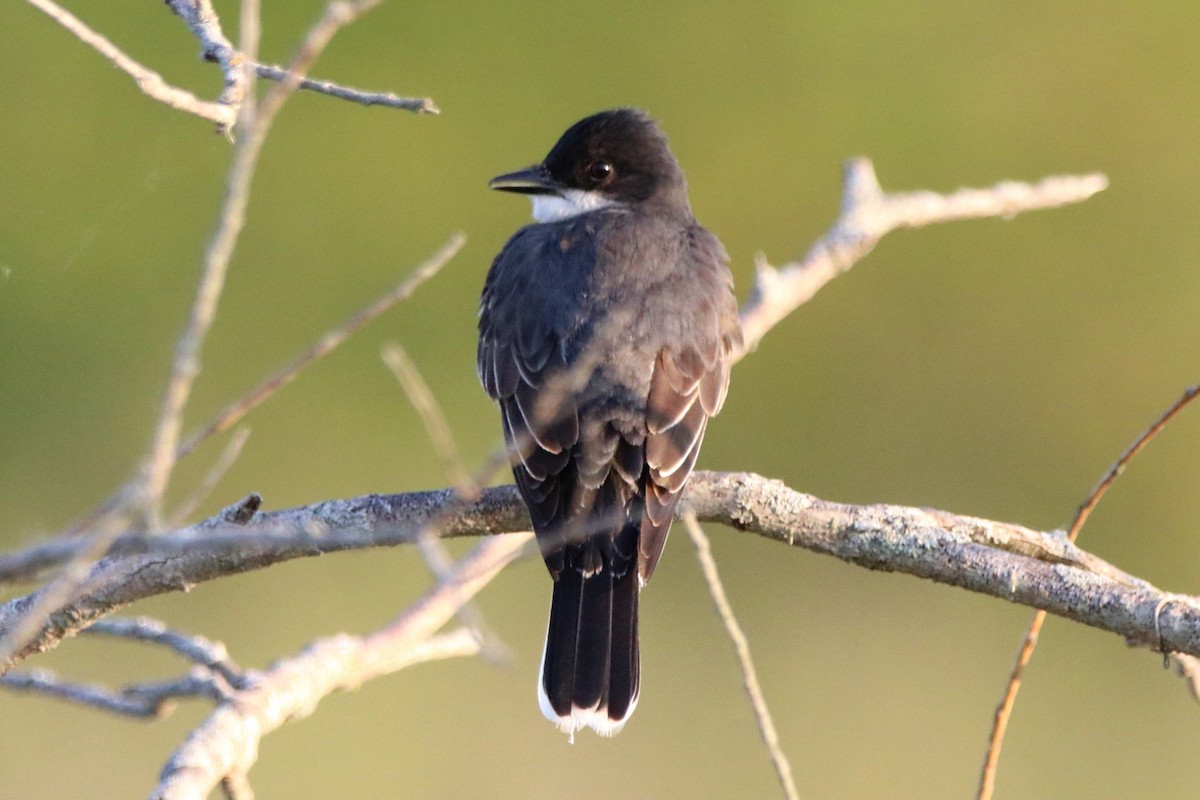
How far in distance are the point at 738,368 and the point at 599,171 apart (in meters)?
3.70

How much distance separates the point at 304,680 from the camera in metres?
3.23

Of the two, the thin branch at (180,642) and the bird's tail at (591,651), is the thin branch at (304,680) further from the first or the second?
the bird's tail at (591,651)

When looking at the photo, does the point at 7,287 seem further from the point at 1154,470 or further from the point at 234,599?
the point at 1154,470

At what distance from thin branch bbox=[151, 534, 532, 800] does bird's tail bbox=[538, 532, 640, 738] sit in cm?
23

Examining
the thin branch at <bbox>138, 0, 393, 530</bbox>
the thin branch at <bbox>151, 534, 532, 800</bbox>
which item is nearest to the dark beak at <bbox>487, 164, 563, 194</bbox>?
the thin branch at <bbox>151, 534, 532, 800</bbox>

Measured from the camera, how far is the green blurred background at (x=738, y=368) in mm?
7477

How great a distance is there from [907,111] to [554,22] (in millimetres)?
2454

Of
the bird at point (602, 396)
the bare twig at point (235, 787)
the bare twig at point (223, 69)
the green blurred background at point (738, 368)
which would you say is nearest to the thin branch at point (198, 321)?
the bare twig at point (223, 69)

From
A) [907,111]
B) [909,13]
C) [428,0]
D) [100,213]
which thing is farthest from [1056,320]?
[100,213]

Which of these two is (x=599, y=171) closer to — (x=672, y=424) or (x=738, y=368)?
(x=672, y=424)

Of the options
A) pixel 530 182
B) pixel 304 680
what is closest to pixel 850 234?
pixel 530 182

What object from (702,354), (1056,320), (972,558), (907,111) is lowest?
(972,558)

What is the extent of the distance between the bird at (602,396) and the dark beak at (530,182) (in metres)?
0.32

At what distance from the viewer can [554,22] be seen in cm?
1043
